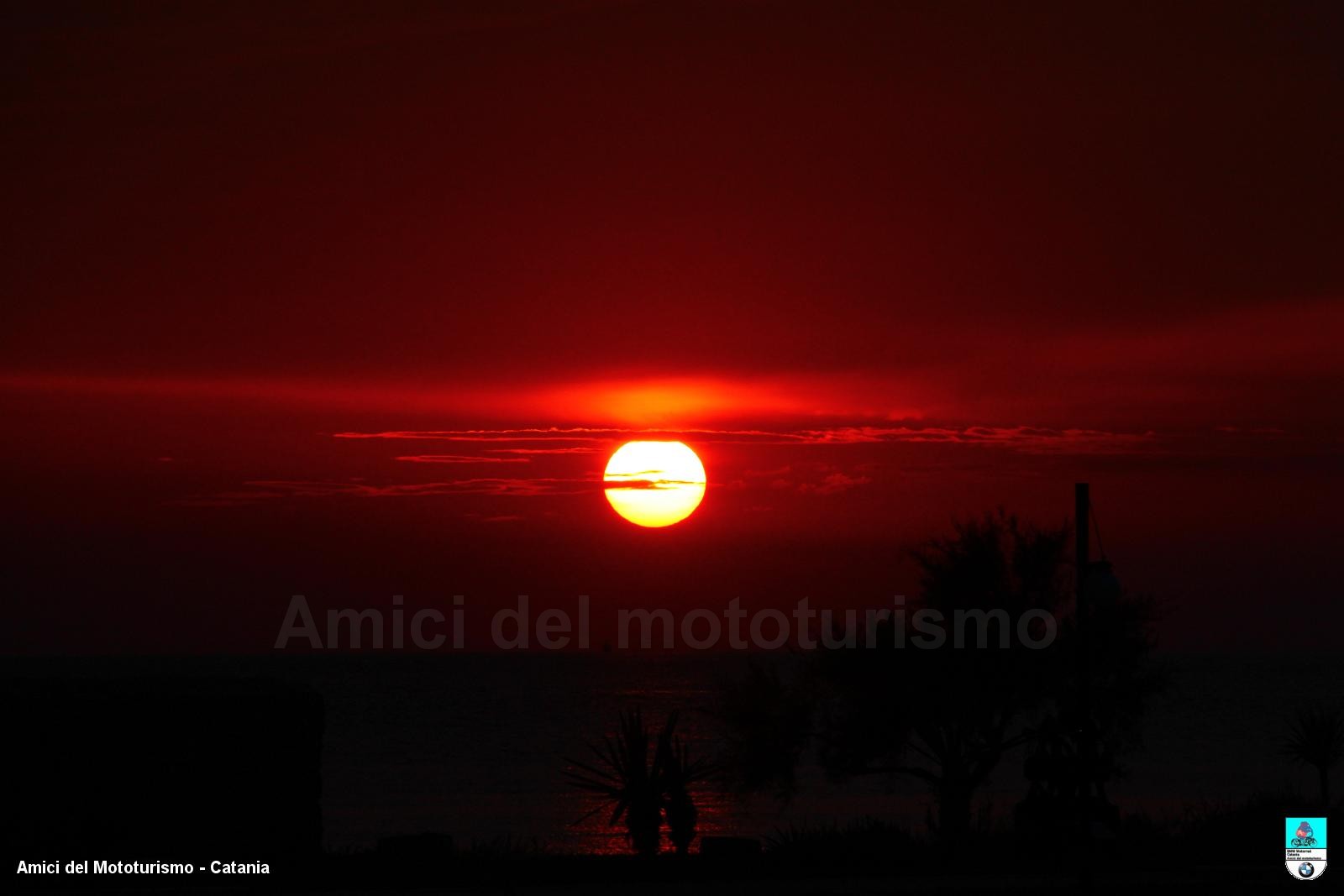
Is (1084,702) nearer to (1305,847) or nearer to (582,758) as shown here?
(1305,847)

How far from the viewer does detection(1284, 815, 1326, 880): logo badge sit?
63.8 ft

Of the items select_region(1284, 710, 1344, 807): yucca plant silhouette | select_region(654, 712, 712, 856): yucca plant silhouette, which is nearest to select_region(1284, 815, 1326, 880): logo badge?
select_region(1284, 710, 1344, 807): yucca plant silhouette

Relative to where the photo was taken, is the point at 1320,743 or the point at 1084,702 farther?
the point at 1320,743

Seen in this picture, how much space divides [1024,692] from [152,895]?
1953cm

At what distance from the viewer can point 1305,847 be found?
65.2 ft

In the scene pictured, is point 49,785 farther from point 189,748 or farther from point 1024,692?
point 1024,692

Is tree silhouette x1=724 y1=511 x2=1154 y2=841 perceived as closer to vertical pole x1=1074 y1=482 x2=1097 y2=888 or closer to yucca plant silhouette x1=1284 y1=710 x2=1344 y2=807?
yucca plant silhouette x1=1284 y1=710 x2=1344 y2=807

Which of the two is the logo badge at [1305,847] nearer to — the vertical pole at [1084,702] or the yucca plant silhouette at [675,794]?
the vertical pole at [1084,702]

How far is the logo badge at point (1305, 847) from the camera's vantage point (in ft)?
63.8

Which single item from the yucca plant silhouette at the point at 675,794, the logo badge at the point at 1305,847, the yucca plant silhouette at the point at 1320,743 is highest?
the yucca plant silhouette at the point at 1320,743

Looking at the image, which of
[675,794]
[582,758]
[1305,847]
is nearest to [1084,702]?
[1305,847]

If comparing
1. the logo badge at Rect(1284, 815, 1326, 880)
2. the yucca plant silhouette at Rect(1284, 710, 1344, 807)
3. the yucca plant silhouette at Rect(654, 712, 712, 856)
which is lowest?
the logo badge at Rect(1284, 815, 1326, 880)

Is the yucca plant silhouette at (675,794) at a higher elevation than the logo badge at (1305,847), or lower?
higher

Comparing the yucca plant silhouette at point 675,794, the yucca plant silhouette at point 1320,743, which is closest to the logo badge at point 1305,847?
the yucca plant silhouette at point 1320,743
